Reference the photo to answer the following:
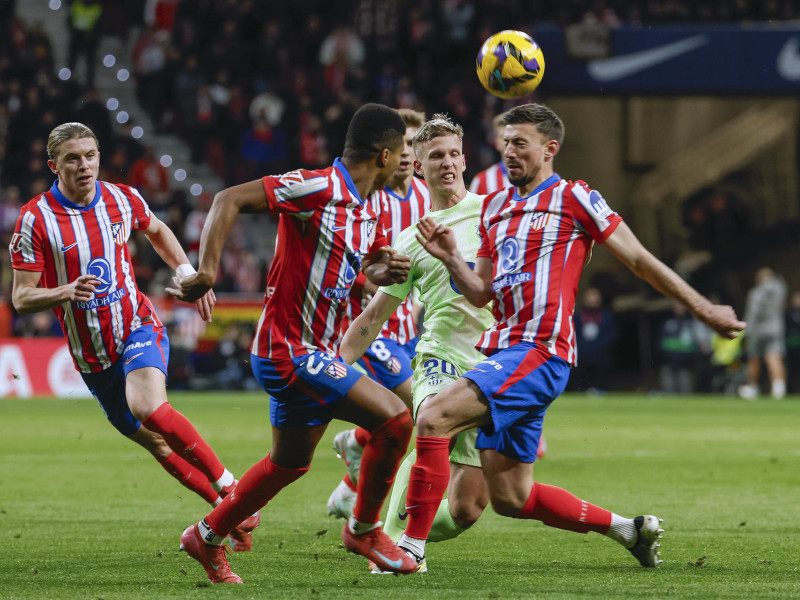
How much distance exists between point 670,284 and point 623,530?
4.35 ft

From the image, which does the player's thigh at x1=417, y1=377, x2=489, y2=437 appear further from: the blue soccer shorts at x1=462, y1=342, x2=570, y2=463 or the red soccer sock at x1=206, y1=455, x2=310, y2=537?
the red soccer sock at x1=206, y1=455, x2=310, y2=537

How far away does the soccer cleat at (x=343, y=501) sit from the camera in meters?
7.64

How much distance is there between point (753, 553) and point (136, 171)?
54.3 feet

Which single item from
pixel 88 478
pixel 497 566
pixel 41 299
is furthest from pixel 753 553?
pixel 88 478

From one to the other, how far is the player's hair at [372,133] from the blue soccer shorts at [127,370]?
2010 mm

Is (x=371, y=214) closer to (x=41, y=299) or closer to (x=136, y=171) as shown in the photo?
(x=41, y=299)

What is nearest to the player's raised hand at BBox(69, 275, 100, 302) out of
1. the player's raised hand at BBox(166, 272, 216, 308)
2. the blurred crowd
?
the player's raised hand at BBox(166, 272, 216, 308)

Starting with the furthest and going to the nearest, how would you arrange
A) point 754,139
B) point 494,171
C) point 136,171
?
point 754,139
point 136,171
point 494,171

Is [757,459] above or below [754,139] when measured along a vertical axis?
below

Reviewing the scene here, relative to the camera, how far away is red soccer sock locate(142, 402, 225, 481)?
6.67m

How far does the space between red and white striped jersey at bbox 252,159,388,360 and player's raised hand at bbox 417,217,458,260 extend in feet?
0.95

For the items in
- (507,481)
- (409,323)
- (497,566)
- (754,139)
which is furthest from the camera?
(754,139)

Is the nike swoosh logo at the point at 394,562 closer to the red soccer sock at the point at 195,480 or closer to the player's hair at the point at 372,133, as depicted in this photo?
the red soccer sock at the point at 195,480

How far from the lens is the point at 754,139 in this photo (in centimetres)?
2312
